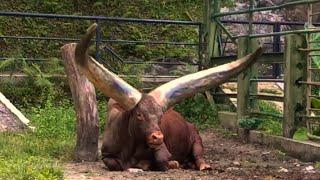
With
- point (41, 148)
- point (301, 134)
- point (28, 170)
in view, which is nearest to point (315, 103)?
point (301, 134)

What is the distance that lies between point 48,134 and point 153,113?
8.33 ft

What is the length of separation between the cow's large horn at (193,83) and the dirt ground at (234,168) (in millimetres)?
816

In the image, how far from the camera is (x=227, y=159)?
29.0 feet

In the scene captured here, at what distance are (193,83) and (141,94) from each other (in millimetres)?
713

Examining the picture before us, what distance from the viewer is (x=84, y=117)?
8.38 meters

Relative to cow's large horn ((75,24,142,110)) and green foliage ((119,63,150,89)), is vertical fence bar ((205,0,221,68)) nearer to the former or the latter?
green foliage ((119,63,150,89))

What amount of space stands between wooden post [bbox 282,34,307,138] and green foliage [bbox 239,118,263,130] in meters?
1.11

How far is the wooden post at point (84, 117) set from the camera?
8.27 m

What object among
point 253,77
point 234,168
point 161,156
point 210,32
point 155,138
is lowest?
point 234,168

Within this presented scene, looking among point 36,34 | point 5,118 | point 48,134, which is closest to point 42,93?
point 5,118

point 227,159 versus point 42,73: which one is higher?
point 42,73

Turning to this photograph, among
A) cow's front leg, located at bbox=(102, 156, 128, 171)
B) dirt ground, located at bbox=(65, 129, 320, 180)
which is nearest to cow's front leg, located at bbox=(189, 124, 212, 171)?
dirt ground, located at bbox=(65, 129, 320, 180)

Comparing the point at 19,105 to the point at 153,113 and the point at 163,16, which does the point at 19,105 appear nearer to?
the point at 153,113

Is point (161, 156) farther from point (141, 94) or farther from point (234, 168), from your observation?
point (234, 168)
